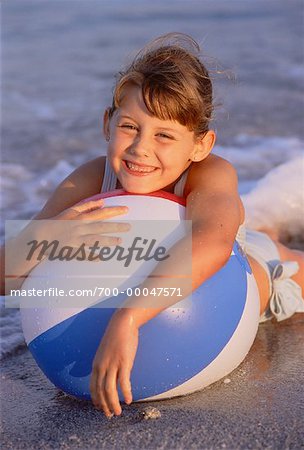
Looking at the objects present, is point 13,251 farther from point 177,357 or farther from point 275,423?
point 275,423

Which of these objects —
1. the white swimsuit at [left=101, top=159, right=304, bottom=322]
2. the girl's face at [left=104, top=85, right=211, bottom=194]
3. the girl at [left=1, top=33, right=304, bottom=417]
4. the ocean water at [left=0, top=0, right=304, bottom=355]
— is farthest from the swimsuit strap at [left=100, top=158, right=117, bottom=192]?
the white swimsuit at [left=101, top=159, right=304, bottom=322]

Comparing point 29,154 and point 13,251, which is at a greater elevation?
point 13,251

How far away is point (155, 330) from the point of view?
10.2ft

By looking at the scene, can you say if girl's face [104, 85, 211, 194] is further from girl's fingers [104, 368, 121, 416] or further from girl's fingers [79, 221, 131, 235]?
girl's fingers [104, 368, 121, 416]

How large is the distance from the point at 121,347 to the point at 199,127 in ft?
4.00

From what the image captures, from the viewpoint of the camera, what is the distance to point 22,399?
354cm

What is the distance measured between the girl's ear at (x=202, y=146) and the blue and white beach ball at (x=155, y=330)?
38cm

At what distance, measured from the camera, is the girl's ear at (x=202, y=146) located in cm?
375

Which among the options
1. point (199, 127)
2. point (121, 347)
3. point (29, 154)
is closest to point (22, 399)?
point (121, 347)

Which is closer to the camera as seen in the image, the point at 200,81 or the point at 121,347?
the point at 121,347

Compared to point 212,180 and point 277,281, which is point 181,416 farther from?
point 277,281

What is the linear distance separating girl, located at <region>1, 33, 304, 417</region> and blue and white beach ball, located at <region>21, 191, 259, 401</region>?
0.29 feet

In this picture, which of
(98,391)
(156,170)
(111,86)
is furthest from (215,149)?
(98,391)

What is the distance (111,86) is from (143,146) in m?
7.32
